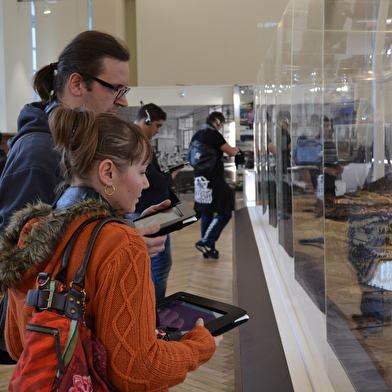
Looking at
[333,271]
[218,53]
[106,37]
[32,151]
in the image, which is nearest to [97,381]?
[32,151]

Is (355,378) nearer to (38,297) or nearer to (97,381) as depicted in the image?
(97,381)

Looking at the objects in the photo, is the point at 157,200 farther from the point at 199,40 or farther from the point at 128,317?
the point at 199,40

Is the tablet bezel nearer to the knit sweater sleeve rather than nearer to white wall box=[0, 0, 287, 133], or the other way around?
the knit sweater sleeve

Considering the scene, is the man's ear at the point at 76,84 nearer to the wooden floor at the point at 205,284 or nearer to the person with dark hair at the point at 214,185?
the wooden floor at the point at 205,284

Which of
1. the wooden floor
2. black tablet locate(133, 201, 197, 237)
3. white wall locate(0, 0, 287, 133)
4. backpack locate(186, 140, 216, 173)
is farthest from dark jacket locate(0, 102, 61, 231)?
white wall locate(0, 0, 287, 133)

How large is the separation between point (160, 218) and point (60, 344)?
0.68 meters

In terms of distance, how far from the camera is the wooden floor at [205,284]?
2.81 meters

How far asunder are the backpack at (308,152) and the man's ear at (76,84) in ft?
2.56

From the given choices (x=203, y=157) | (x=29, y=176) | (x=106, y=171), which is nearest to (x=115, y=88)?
(x=29, y=176)

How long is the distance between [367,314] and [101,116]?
0.85m

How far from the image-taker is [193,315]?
1.29m

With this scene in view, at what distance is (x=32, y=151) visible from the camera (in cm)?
138

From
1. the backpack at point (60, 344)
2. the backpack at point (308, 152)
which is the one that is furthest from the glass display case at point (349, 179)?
the backpack at point (60, 344)

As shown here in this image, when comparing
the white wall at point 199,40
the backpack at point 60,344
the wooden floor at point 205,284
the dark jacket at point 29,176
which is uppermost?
the white wall at point 199,40
